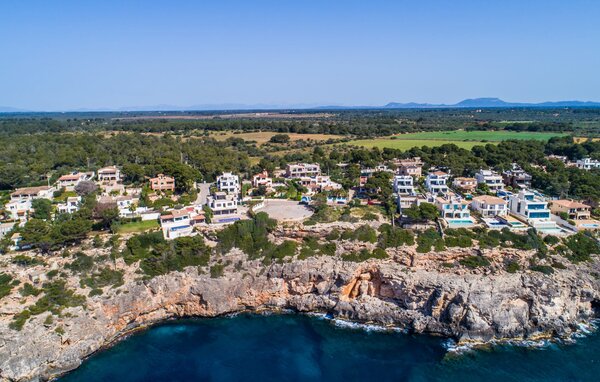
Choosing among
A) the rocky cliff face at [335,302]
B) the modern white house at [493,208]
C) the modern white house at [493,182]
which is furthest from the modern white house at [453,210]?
the modern white house at [493,182]

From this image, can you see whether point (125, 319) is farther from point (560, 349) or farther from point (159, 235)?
point (560, 349)

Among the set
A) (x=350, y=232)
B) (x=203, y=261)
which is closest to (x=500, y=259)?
(x=350, y=232)

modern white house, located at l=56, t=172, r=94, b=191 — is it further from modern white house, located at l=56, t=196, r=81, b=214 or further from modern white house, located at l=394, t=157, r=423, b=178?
modern white house, located at l=394, t=157, r=423, b=178

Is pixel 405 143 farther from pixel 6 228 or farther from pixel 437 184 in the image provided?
pixel 6 228

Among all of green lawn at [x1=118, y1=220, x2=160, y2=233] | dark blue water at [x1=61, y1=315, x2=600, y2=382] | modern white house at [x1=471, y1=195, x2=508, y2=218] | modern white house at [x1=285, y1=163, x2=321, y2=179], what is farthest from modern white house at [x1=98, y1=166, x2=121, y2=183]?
modern white house at [x1=471, y1=195, x2=508, y2=218]

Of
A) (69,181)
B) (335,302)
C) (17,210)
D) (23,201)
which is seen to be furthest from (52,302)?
(69,181)

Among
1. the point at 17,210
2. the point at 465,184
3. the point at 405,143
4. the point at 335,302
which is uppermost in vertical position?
the point at 405,143

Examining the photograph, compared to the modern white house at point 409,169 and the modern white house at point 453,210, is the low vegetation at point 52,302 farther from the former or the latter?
the modern white house at point 409,169
